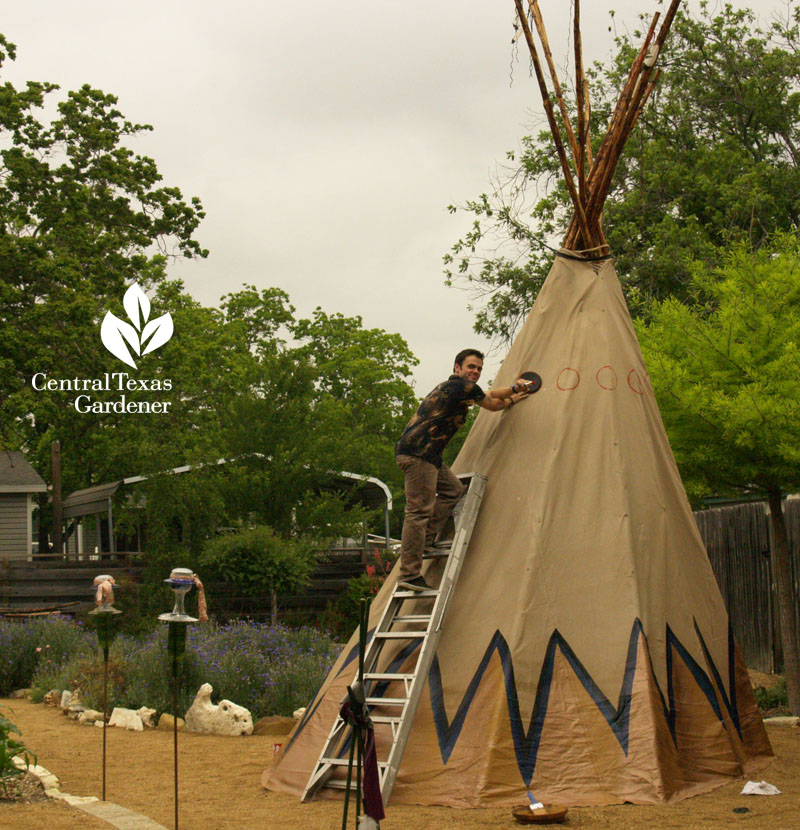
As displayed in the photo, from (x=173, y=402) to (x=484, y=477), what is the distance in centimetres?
1793

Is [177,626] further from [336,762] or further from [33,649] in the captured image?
[33,649]

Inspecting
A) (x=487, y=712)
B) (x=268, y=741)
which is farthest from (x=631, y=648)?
(x=268, y=741)

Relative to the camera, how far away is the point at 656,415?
295 inches

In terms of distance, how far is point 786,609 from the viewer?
10.0 m

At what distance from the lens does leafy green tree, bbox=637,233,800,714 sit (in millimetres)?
8609

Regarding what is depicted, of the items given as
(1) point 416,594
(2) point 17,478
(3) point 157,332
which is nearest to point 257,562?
(3) point 157,332

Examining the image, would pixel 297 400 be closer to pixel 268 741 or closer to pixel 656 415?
pixel 268 741

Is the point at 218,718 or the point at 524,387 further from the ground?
the point at 524,387

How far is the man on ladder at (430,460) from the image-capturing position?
6.68m

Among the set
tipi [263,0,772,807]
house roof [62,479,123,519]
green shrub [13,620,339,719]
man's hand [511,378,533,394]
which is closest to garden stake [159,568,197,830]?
tipi [263,0,772,807]

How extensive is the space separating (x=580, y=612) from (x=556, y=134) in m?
3.52

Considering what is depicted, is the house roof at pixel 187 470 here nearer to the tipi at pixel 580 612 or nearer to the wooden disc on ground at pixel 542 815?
the tipi at pixel 580 612

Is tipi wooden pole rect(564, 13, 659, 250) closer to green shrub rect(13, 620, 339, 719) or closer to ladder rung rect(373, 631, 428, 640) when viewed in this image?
ladder rung rect(373, 631, 428, 640)

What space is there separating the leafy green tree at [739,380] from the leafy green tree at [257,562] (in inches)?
336
